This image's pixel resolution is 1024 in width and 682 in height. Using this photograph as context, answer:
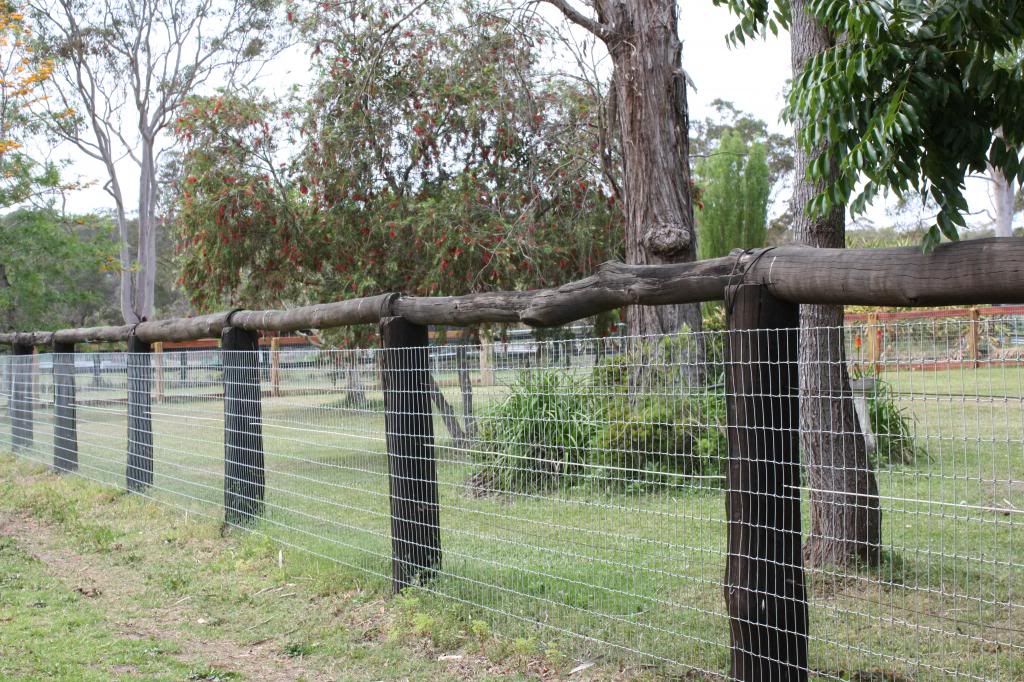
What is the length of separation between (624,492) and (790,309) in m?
1.23

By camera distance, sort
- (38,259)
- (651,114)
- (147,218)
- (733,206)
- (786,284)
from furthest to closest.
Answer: (147,218), (733,206), (38,259), (651,114), (786,284)

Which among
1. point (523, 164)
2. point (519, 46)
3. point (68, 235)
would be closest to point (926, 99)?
point (519, 46)

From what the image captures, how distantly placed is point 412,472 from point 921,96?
3.38 metres

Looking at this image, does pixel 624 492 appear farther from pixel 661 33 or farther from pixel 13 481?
pixel 13 481

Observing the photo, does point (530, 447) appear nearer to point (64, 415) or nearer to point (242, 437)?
point (242, 437)

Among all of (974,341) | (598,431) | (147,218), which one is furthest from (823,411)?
(147,218)

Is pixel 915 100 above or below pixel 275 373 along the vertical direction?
above

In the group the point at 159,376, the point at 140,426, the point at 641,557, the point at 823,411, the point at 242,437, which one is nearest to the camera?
the point at 641,557

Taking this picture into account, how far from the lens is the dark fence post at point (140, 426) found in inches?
376

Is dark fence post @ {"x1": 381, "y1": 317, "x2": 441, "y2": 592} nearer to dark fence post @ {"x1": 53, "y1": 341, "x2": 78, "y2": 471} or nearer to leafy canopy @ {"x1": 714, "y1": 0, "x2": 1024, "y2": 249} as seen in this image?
leafy canopy @ {"x1": 714, "y1": 0, "x2": 1024, "y2": 249}

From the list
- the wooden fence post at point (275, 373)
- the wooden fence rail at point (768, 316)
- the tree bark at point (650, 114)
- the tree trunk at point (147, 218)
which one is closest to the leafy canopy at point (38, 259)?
the wooden fence post at point (275, 373)

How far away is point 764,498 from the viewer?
12.4 feet

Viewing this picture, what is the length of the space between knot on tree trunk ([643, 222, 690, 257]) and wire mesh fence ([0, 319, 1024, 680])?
236 cm

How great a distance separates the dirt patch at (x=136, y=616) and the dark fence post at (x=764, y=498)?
2.09 meters
